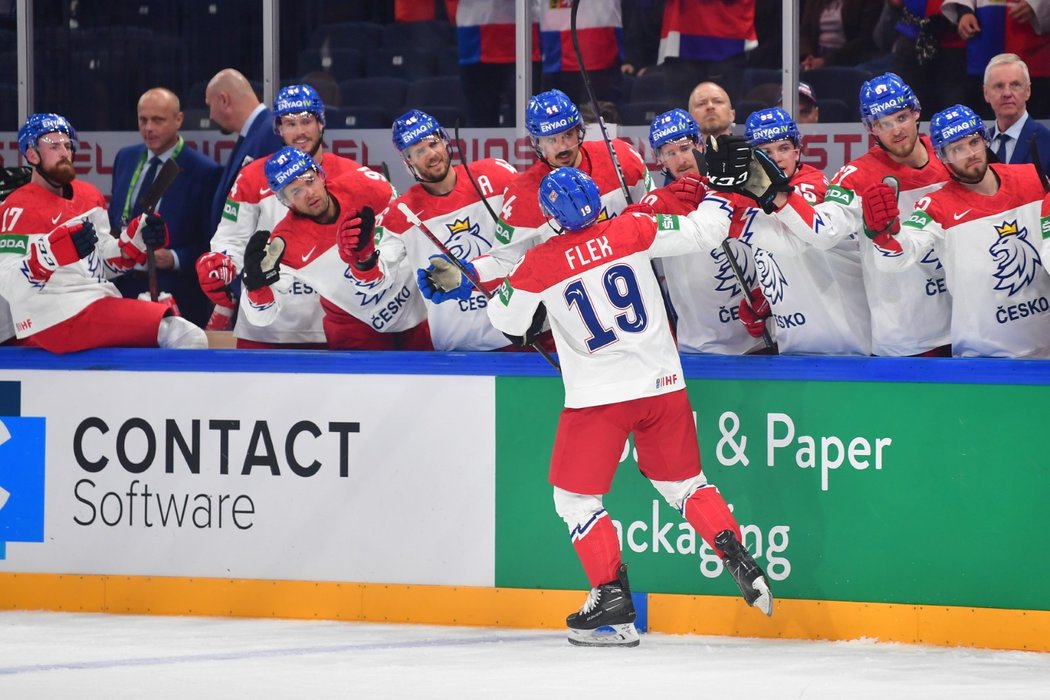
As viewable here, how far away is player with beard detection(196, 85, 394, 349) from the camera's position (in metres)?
6.33

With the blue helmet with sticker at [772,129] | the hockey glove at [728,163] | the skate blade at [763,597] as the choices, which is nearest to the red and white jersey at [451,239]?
the blue helmet with sticker at [772,129]

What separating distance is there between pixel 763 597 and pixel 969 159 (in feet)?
5.23

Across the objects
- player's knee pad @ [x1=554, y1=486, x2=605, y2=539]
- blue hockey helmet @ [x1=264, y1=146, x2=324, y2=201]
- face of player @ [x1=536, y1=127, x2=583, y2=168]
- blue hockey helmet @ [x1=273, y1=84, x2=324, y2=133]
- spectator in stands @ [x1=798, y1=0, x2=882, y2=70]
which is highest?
spectator in stands @ [x1=798, y1=0, x2=882, y2=70]

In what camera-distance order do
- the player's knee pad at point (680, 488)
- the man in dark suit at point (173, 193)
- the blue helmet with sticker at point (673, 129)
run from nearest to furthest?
the player's knee pad at point (680, 488)
the blue helmet with sticker at point (673, 129)
the man in dark suit at point (173, 193)

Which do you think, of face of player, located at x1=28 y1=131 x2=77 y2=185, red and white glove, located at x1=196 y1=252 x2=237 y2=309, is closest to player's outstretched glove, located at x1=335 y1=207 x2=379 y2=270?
red and white glove, located at x1=196 y1=252 x2=237 y2=309

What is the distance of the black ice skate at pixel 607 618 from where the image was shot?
5180mm

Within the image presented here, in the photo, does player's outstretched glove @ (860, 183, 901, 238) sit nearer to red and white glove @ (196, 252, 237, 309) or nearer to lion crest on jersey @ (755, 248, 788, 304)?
lion crest on jersey @ (755, 248, 788, 304)

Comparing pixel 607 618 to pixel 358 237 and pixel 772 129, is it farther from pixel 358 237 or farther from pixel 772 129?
pixel 772 129

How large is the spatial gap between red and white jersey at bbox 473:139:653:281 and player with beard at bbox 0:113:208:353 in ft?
4.11

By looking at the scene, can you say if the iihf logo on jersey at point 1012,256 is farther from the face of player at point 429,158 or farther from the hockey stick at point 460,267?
the face of player at point 429,158

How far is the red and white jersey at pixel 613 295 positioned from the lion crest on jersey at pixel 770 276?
1.18 feet

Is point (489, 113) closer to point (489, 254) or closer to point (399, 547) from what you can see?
point (489, 254)

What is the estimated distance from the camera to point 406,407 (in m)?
5.68

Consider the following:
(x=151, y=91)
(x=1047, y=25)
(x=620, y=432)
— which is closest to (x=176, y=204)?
(x=151, y=91)
